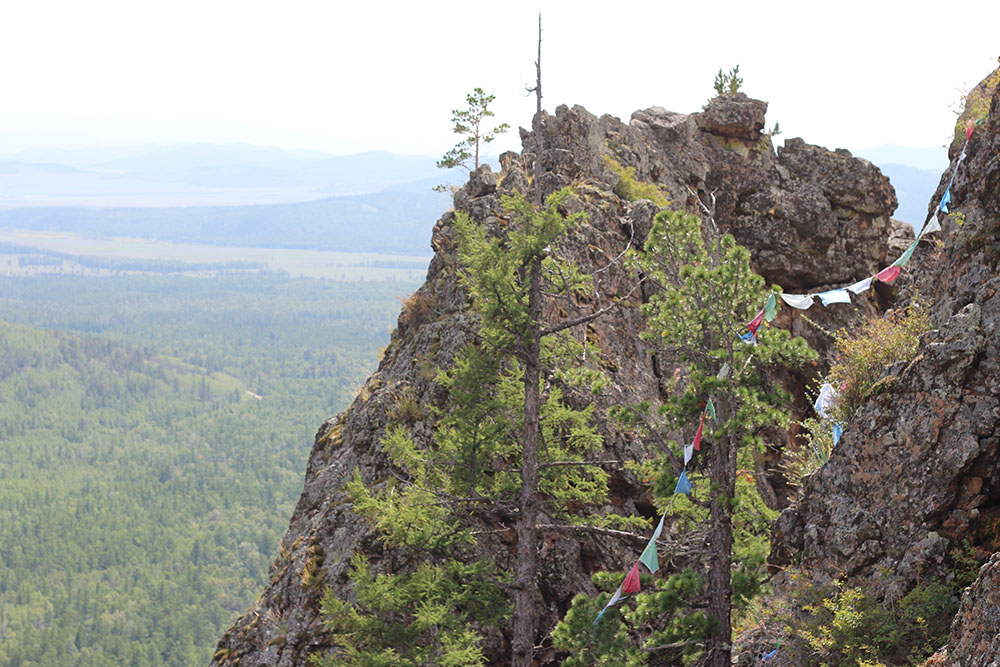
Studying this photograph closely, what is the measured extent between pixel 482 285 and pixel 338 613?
5708mm

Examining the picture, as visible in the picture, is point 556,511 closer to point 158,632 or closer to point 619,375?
point 619,375

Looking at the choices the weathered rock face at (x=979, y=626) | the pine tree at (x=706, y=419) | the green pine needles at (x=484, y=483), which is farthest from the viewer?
the green pine needles at (x=484, y=483)

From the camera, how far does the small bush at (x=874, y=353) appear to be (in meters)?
12.6

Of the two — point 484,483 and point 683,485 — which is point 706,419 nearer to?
point 683,485

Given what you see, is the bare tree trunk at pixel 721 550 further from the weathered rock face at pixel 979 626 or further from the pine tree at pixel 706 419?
the weathered rock face at pixel 979 626

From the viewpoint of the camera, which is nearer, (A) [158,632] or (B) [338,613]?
(B) [338,613]

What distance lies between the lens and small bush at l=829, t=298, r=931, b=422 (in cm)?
1261

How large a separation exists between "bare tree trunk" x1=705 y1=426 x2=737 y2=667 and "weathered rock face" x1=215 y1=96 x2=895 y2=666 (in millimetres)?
2964

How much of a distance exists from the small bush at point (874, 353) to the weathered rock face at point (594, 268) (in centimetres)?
376

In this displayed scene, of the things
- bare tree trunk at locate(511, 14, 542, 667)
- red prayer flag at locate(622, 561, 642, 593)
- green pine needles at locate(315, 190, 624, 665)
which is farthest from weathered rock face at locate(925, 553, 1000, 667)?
bare tree trunk at locate(511, 14, 542, 667)

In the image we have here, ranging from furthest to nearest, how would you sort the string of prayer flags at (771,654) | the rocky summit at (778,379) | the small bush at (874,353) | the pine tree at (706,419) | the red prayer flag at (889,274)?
1. the red prayer flag at (889,274)
2. the small bush at (874,353)
3. the pine tree at (706,419)
4. the string of prayer flags at (771,654)
5. the rocky summit at (778,379)

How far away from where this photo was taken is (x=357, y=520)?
16906 millimetres

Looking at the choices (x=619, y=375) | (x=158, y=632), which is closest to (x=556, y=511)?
(x=619, y=375)

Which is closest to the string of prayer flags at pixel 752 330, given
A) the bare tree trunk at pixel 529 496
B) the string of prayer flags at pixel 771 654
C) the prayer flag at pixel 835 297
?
the prayer flag at pixel 835 297
